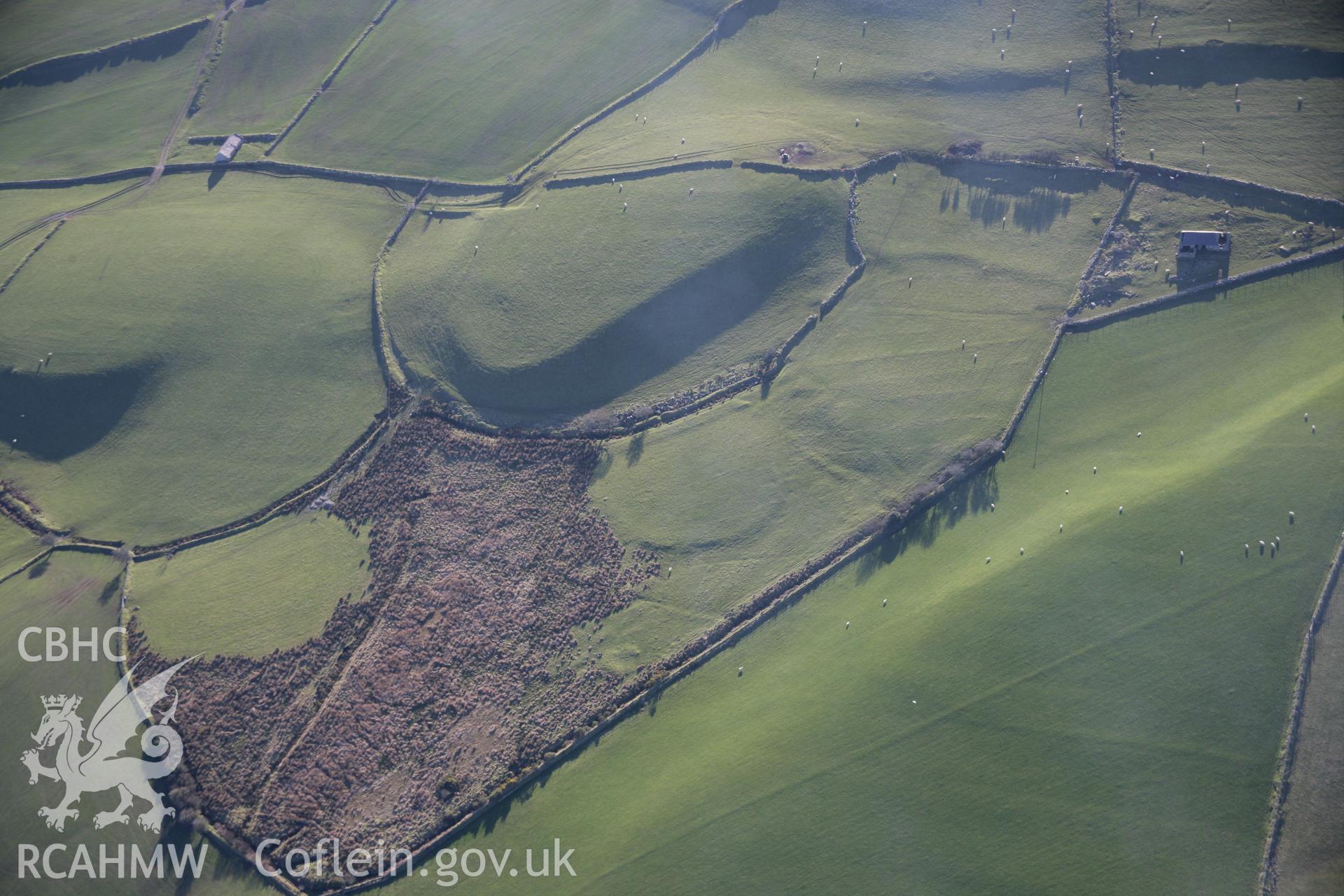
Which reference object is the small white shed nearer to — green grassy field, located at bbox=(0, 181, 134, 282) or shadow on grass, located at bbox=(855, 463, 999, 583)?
green grassy field, located at bbox=(0, 181, 134, 282)

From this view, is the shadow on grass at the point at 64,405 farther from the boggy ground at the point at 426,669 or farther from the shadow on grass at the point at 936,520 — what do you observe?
the shadow on grass at the point at 936,520

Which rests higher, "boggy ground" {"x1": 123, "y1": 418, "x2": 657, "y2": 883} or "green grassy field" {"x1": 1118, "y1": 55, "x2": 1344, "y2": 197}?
"green grassy field" {"x1": 1118, "y1": 55, "x2": 1344, "y2": 197}

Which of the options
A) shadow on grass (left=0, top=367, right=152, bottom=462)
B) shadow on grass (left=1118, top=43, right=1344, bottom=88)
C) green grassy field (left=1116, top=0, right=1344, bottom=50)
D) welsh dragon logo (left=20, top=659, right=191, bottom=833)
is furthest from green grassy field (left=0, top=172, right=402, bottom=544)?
green grassy field (left=1116, top=0, right=1344, bottom=50)

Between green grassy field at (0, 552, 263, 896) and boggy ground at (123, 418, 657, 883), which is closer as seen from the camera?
green grassy field at (0, 552, 263, 896)

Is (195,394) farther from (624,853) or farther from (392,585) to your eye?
(624,853)

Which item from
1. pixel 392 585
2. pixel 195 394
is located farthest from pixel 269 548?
pixel 195 394

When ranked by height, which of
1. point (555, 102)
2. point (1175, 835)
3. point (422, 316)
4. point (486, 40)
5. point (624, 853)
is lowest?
point (624, 853)

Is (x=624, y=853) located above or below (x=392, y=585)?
below

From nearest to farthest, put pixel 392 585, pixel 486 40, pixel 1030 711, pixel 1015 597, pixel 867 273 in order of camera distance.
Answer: pixel 1030 711 → pixel 1015 597 → pixel 392 585 → pixel 867 273 → pixel 486 40
